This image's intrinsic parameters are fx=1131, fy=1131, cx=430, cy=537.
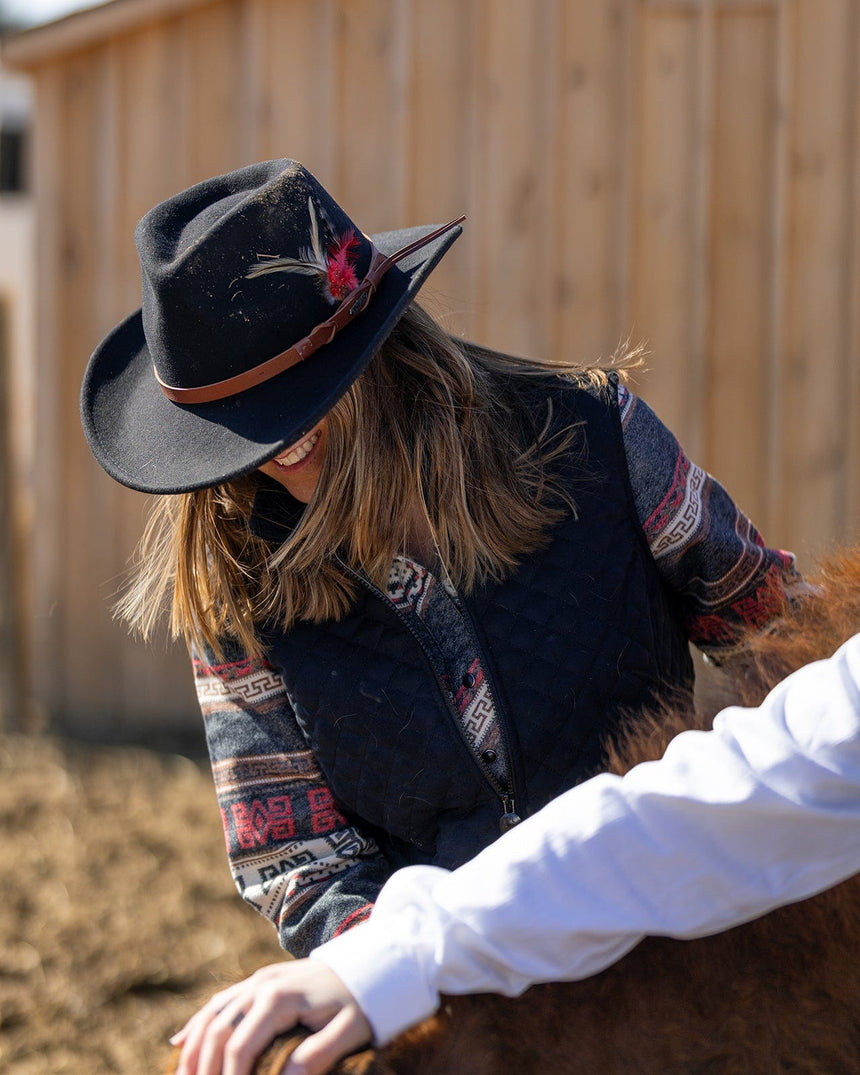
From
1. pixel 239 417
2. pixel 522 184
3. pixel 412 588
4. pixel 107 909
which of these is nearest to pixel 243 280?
pixel 239 417

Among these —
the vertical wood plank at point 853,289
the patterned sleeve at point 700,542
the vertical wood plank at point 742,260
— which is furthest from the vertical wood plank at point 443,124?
the patterned sleeve at point 700,542

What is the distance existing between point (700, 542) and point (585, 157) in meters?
2.83

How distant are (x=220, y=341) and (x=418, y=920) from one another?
0.69m

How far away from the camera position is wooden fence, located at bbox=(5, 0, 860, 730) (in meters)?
3.88

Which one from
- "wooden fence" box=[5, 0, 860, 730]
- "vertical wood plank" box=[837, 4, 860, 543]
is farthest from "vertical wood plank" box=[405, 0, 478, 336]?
"vertical wood plank" box=[837, 4, 860, 543]

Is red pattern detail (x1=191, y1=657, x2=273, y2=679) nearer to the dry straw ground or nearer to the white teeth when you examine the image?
the white teeth

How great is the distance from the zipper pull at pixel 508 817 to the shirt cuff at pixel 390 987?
0.51 m

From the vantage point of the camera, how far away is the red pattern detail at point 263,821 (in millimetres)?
1478

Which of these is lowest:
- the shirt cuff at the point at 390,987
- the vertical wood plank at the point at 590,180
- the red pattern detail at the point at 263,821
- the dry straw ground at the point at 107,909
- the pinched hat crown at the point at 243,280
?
the dry straw ground at the point at 107,909

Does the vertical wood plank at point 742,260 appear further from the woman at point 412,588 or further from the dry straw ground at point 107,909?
the woman at point 412,588

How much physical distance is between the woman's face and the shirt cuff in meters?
0.67

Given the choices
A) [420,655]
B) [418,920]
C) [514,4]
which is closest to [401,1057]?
[418,920]

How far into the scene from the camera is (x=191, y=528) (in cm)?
156

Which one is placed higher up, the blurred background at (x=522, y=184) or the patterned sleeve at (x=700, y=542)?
the blurred background at (x=522, y=184)
